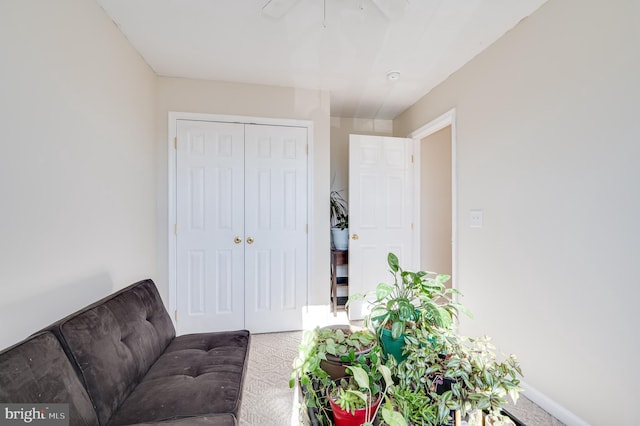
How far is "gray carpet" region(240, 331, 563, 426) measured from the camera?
1582mm

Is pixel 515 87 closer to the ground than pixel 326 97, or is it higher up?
closer to the ground

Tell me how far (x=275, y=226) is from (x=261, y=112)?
1.14 meters

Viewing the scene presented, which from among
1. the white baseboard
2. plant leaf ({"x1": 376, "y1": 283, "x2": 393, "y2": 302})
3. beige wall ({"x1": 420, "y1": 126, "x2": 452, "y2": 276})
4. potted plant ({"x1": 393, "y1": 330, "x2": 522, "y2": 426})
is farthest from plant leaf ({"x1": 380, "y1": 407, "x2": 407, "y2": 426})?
beige wall ({"x1": 420, "y1": 126, "x2": 452, "y2": 276})

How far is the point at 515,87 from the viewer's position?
1.84 metres

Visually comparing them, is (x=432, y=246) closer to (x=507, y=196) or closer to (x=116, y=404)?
(x=507, y=196)

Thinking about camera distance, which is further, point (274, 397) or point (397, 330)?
point (274, 397)

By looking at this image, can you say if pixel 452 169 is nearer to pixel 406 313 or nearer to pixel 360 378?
pixel 406 313

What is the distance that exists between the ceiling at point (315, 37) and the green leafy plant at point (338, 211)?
130 cm

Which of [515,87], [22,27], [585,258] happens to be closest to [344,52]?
[515,87]

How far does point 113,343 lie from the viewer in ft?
3.99

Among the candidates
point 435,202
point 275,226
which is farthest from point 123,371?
point 435,202

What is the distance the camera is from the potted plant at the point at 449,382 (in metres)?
0.74

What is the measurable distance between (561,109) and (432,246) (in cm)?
222

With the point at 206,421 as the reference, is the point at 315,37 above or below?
above
